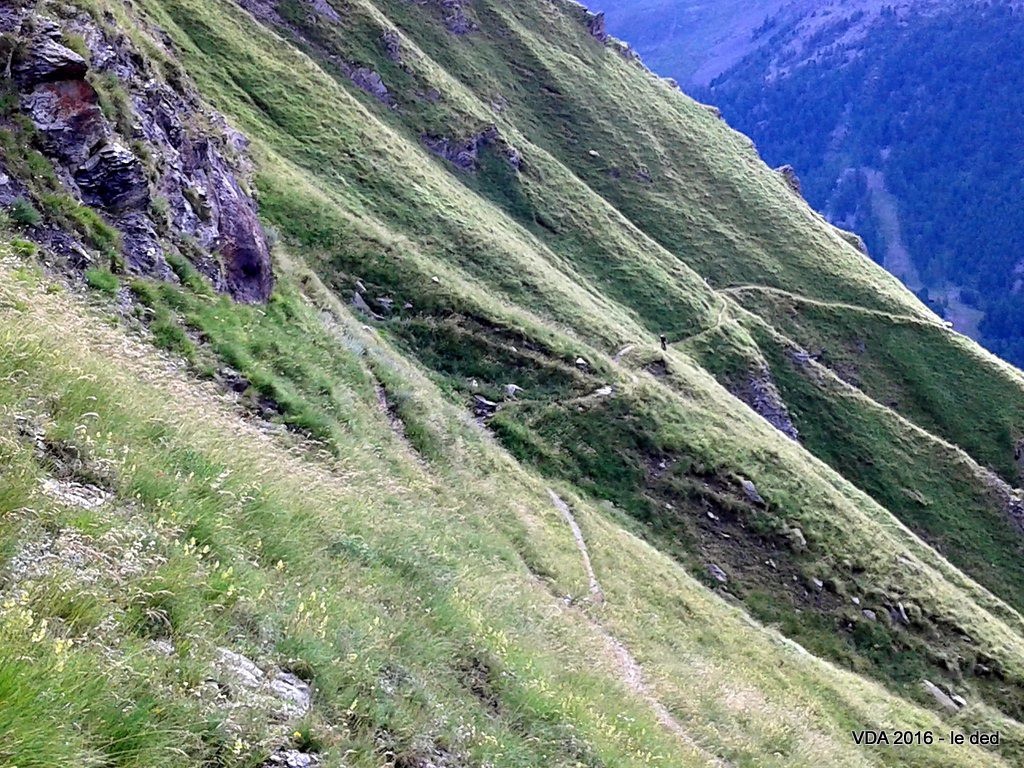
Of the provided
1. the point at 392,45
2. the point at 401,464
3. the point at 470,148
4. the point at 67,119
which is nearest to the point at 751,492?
the point at 401,464

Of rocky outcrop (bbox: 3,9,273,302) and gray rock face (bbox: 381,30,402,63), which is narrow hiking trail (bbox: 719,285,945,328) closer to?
gray rock face (bbox: 381,30,402,63)

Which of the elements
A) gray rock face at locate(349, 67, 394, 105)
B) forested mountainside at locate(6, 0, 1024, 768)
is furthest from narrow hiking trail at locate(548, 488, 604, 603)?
gray rock face at locate(349, 67, 394, 105)

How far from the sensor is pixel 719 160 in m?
86.9

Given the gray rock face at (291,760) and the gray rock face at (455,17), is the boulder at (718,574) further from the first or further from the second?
the gray rock face at (455,17)

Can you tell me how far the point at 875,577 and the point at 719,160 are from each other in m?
67.4

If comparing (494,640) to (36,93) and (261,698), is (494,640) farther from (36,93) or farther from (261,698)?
(36,93)

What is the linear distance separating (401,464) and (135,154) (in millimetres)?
9353

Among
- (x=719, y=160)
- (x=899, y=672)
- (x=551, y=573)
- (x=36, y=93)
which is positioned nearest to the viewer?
(x=36, y=93)

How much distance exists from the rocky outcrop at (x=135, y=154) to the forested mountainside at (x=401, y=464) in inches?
3.6

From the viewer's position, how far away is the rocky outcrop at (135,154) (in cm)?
1395

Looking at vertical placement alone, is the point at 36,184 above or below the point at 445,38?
below

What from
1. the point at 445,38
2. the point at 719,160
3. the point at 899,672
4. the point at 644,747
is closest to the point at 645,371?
the point at 899,672

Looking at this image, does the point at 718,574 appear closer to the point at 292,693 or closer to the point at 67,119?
the point at 292,693

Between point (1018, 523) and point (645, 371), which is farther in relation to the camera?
point (1018, 523)
